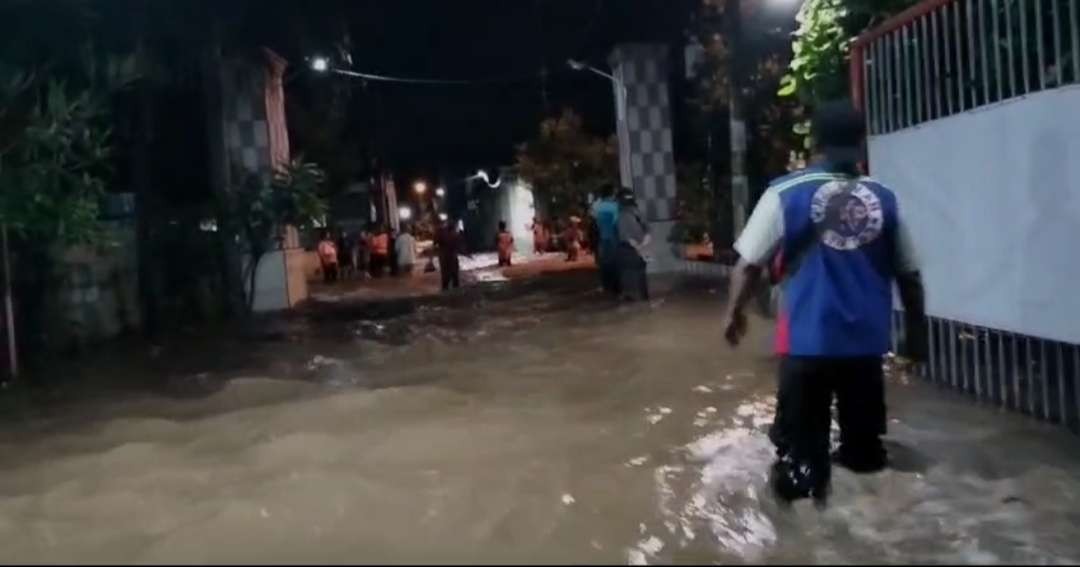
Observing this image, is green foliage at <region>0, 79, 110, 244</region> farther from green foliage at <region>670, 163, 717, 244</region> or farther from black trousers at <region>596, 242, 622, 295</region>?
green foliage at <region>670, 163, 717, 244</region>

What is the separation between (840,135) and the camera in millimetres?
5246

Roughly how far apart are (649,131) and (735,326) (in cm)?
2023

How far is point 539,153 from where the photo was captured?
38000 mm

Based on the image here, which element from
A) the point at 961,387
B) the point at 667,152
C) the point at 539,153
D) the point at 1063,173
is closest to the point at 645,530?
the point at 1063,173

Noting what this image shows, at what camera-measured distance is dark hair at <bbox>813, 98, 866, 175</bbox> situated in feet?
17.1

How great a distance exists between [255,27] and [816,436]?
1678cm

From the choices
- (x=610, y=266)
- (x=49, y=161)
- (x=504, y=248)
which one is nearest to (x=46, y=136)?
(x=49, y=161)

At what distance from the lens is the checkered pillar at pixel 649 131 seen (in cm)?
2539

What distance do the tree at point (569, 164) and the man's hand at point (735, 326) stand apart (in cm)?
3092

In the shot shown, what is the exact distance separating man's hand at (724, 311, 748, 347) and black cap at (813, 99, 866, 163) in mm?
742

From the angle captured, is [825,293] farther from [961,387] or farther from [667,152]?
[667,152]

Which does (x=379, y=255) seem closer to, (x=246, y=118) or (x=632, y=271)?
(x=246, y=118)

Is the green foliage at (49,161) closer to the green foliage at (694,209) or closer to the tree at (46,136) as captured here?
the tree at (46,136)

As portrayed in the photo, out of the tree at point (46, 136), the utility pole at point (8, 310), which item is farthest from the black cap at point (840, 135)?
the utility pole at point (8, 310)
